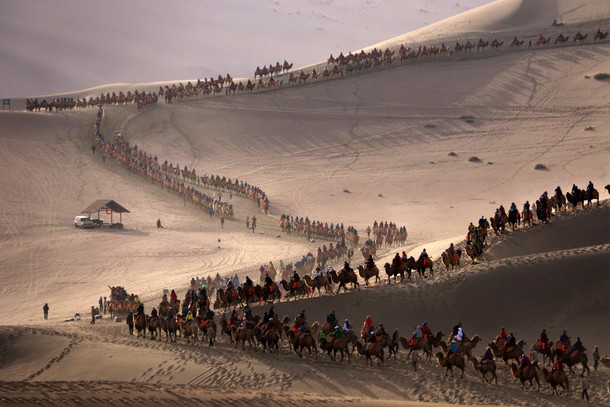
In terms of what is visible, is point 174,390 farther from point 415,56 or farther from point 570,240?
point 415,56

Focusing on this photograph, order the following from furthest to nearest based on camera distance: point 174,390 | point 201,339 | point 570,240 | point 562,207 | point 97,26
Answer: point 97,26, point 562,207, point 570,240, point 201,339, point 174,390

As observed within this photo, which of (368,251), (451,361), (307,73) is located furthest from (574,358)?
(307,73)

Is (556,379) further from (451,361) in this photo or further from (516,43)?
(516,43)

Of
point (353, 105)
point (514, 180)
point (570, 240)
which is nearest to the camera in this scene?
point (570, 240)

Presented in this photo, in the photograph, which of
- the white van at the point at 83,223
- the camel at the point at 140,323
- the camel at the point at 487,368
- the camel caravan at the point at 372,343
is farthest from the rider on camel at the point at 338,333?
the white van at the point at 83,223

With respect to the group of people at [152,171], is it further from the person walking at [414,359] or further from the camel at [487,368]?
the camel at [487,368]

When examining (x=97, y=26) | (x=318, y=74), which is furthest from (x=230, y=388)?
(x=97, y=26)

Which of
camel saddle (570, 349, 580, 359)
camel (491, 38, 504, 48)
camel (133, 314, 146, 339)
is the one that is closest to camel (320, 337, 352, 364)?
camel saddle (570, 349, 580, 359)
